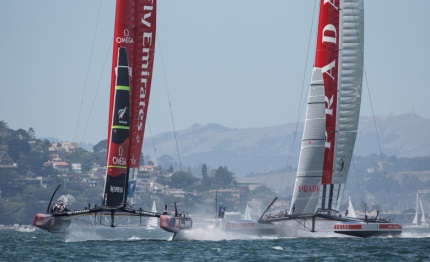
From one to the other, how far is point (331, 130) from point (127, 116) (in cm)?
1394

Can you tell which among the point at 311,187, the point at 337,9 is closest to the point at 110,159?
the point at 311,187

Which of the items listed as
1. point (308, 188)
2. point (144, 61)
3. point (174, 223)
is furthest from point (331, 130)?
point (174, 223)

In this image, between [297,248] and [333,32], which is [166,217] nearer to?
[297,248]

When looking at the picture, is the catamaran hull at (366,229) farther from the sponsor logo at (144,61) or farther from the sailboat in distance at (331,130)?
the sponsor logo at (144,61)

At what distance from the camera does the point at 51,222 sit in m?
59.4

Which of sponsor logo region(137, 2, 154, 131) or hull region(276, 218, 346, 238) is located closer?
sponsor logo region(137, 2, 154, 131)

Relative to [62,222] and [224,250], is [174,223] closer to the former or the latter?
[224,250]

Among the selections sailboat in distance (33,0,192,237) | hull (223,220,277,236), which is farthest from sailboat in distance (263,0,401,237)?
sailboat in distance (33,0,192,237)

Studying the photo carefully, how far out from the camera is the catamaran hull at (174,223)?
6069 cm

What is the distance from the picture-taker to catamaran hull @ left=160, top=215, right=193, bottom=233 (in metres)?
60.7

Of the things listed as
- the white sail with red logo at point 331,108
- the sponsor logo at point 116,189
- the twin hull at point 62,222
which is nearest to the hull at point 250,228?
the white sail with red logo at point 331,108

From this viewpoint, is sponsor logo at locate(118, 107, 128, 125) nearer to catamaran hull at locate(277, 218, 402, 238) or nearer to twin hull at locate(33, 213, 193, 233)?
twin hull at locate(33, 213, 193, 233)

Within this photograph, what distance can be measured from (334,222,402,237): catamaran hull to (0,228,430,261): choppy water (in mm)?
494

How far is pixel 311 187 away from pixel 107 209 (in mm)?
12568
